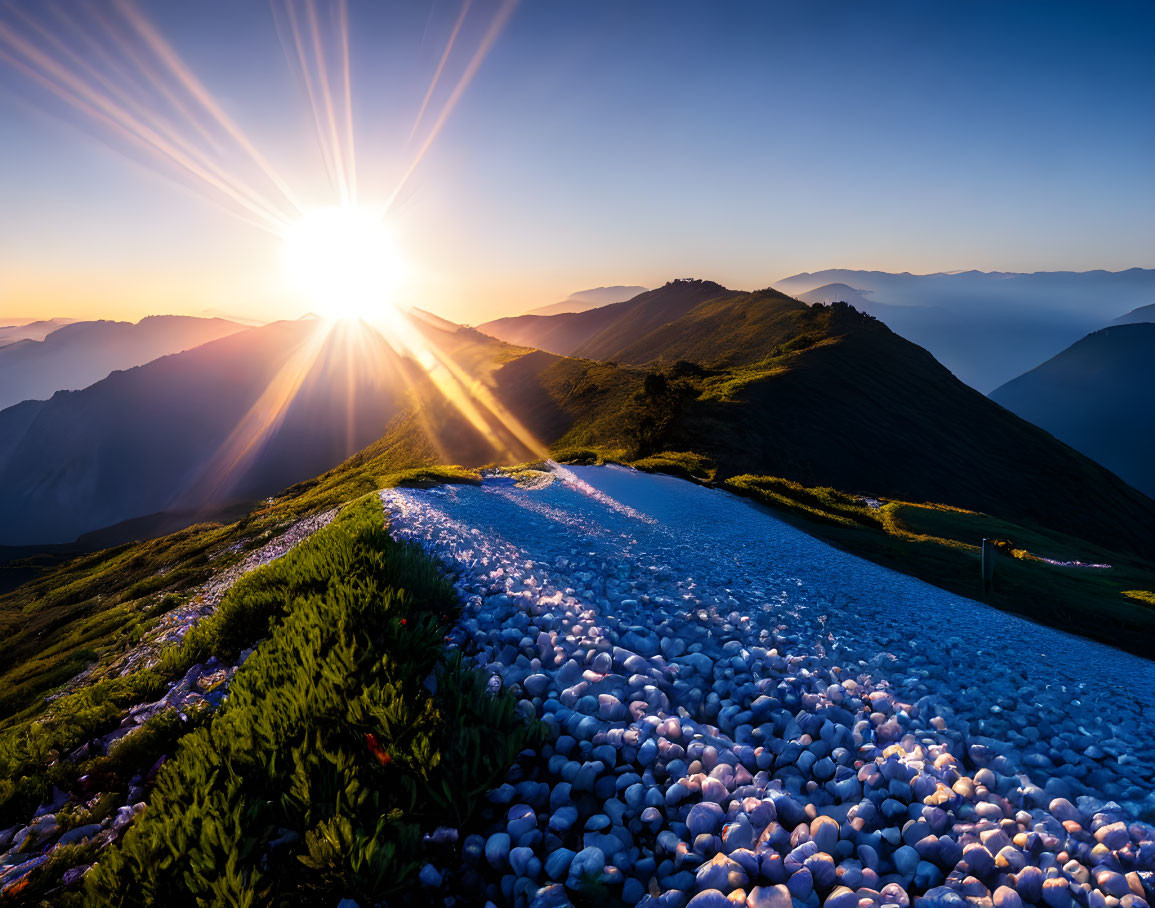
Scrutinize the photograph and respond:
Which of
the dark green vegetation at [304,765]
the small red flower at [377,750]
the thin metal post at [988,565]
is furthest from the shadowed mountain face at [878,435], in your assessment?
the small red flower at [377,750]

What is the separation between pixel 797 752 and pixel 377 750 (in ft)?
11.6

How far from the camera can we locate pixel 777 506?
23453 millimetres

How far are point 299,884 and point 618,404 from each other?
5915cm

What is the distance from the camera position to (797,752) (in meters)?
4.53

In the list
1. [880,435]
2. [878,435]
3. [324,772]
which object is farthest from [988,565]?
[880,435]

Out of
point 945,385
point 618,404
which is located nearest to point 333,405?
point 618,404

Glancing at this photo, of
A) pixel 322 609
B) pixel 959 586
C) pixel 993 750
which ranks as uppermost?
pixel 322 609

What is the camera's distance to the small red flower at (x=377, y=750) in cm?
375

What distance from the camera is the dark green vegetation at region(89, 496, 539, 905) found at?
2980 millimetres

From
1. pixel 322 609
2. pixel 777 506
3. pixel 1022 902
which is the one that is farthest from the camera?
pixel 777 506

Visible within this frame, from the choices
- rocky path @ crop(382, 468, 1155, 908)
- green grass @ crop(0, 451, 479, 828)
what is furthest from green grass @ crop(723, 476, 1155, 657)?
green grass @ crop(0, 451, 479, 828)

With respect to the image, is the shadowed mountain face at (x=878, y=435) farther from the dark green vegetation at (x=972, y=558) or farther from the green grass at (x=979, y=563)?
the green grass at (x=979, y=563)

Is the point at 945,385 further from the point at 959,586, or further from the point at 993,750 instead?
the point at 993,750

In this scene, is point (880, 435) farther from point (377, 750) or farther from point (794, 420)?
point (377, 750)
